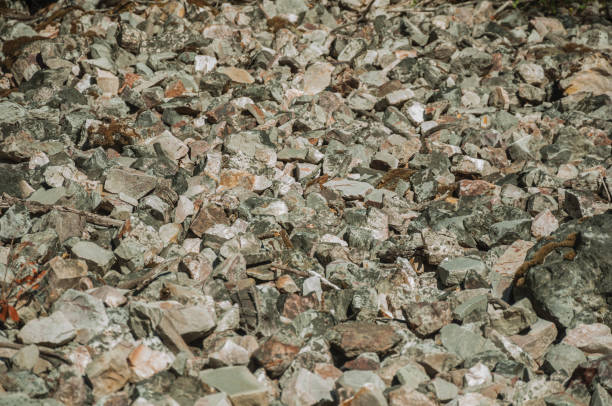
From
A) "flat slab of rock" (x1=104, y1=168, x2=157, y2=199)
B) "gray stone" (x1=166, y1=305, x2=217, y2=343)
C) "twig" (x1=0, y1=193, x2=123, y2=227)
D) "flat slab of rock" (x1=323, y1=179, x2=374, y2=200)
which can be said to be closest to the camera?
"gray stone" (x1=166, y1=305, x2=217, y2=343)

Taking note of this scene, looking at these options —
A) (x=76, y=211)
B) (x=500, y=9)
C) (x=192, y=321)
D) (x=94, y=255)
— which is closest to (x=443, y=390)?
(x=192, y=321)

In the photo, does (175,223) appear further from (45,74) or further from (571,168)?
(571,168)

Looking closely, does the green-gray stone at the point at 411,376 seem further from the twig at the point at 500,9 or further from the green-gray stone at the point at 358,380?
the twig at the point at 500,9

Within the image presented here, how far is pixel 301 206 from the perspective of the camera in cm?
341

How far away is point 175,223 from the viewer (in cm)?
322

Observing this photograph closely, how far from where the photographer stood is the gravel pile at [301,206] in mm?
2273

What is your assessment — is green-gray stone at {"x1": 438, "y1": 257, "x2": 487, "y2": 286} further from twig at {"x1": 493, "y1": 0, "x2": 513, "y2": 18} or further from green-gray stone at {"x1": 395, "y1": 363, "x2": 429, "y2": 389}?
twig at {"x1": 493, "y1": 0, "x2": 513, "y2": 18}

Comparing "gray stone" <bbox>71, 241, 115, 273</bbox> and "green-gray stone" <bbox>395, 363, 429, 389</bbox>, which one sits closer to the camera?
"green-gray stone" <bbox>395, 363, 429, 389</bbox>

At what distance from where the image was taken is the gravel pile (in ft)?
7.46

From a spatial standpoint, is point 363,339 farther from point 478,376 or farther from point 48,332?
point 48,332

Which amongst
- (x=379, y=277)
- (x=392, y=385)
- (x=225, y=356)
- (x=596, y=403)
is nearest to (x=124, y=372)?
(x=225, y=356)

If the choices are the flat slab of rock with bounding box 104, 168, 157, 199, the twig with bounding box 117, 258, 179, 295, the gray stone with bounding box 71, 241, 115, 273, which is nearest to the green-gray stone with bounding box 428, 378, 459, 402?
the twig with bounding box 117, 258, 179, 295

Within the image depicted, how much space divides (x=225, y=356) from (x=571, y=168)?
2.83 m

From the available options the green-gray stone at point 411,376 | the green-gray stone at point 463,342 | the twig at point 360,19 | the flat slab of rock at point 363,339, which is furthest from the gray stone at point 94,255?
the twig at point 360,19
